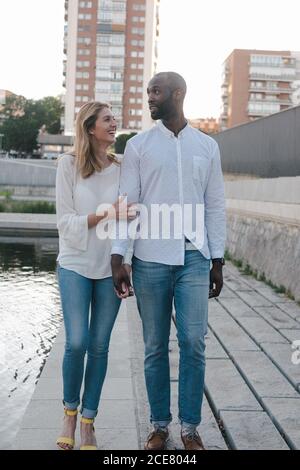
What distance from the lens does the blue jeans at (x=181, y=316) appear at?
3398 mm

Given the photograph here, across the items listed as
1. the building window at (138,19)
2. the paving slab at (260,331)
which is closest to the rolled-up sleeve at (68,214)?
the paving slab at (260,331)

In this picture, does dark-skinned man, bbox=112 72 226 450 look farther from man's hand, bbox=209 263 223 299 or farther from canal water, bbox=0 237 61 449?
canal water, bbox=0 237 61 449

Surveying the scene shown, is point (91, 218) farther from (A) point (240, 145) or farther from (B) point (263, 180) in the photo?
(A) point (240, 145)

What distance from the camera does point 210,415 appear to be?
4.22 m

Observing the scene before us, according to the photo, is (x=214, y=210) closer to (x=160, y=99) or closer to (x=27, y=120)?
(x=160, y=99)

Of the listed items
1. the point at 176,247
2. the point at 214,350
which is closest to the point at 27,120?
the point at 214,350

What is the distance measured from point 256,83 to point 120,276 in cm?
10547

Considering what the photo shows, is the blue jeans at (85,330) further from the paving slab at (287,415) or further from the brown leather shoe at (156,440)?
the paving slab at (287,415)

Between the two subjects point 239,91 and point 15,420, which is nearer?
point 15,420

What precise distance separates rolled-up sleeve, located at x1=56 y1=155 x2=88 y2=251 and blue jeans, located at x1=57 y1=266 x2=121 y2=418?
0.17m

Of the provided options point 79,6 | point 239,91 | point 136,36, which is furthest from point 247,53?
point 79,6
